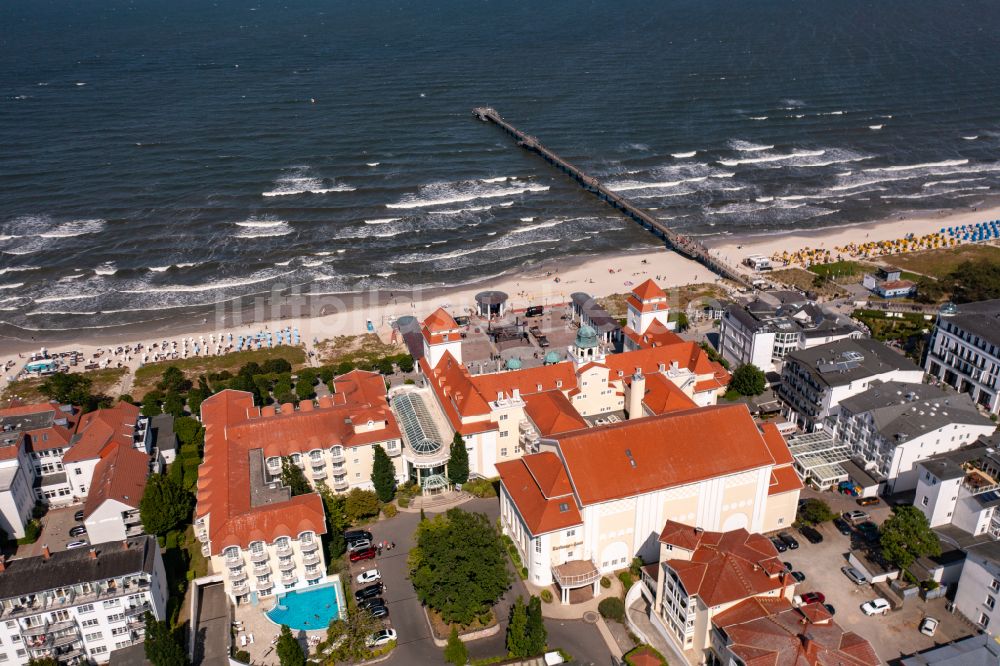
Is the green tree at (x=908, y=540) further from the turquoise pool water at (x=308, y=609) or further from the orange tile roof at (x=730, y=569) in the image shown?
the turquoise pool water at (x=308, y=609)

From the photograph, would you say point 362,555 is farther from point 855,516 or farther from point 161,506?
point 855,516

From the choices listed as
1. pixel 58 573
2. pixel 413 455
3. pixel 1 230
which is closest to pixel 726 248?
pixel 413 455

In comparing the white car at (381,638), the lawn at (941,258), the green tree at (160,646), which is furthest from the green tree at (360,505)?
the lawn at (941,258)

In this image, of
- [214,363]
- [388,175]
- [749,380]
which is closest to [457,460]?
[749,380]

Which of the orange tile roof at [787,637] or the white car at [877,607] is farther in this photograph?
the white car at [877,607]

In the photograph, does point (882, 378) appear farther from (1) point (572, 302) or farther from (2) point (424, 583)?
(2) point (424, 583)

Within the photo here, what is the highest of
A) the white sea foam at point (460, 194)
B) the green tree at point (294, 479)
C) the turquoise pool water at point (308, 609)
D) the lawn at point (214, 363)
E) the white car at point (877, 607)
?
the white sea foam at point (460, 194)

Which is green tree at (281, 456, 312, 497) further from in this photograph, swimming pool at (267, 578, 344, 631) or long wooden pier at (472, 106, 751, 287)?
long wooden pier at (472, 106, 751, 287)
